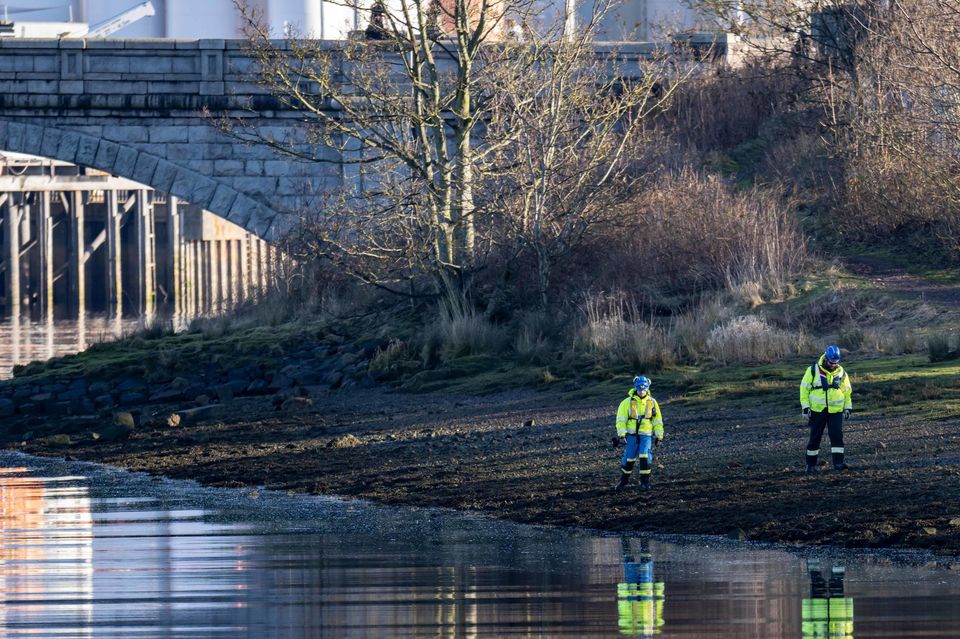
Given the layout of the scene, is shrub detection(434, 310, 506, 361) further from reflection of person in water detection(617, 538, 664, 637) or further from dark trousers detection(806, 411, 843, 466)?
reflection of person in water detection(617, 538, 664, 637)

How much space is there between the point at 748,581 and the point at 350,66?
69.9ft

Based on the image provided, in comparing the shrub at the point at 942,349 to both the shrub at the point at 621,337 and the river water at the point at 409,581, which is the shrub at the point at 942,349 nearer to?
the shrub at the point at 621,337

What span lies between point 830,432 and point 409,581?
565cm

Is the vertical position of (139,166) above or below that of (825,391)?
above

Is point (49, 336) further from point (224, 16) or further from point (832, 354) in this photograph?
point (832, 354)

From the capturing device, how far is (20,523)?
15961 millimetres

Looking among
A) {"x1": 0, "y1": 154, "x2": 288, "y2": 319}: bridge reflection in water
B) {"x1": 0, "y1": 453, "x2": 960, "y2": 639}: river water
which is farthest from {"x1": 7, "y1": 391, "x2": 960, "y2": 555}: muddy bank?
{"x1": 0, "y1": 154, "x2": 288, "y2": 319}: bridge reflection in water

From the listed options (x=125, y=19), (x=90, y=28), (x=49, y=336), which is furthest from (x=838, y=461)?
(x=90, y=28)

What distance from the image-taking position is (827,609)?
35.8 ft

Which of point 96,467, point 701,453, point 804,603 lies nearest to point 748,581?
point 804,603

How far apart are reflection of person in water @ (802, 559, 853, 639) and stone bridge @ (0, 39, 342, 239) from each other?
20.9m

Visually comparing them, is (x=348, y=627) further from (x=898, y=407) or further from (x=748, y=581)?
(x=898, y=407)

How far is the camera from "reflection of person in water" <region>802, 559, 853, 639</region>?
10125 mm

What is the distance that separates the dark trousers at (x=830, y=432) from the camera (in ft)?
53.9
